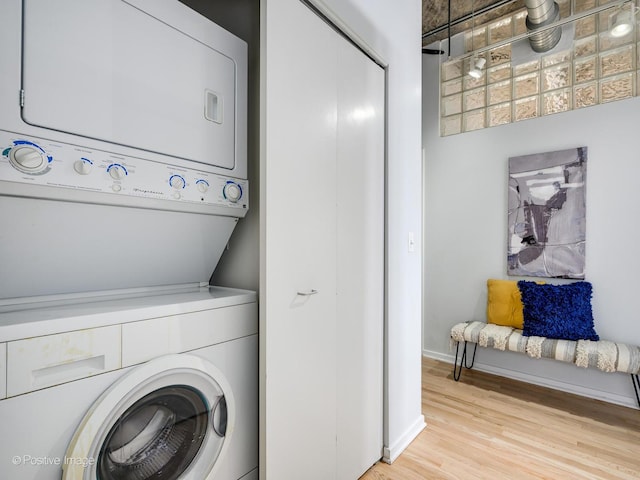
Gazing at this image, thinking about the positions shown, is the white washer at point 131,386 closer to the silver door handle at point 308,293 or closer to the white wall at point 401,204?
the silver door handle at point 308,293

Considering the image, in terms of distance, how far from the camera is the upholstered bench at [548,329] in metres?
2.32

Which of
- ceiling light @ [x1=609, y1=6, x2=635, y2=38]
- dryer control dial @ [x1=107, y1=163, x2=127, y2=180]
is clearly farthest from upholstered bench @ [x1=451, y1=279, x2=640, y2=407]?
dryer control dial @ [x1=107, y1=163, x2=127, y2=180]

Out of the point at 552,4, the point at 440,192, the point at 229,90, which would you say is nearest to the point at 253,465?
the point at 229,90

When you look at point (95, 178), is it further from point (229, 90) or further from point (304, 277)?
point (304, 277)

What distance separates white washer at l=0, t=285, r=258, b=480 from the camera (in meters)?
0.73

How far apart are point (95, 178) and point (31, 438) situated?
63 centimetres

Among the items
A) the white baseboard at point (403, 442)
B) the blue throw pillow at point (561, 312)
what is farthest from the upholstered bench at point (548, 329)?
the white baseboard at point (403, 442)

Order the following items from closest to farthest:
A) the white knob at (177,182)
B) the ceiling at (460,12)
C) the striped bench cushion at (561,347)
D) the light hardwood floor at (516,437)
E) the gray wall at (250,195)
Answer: the white knob at (177,182) → the gray wall at (250,195) → the light hardwood floor at (516,437) → the striped bench cushion at (561,347) → the ceiling at (460,12)

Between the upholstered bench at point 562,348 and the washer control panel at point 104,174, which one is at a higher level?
the washer control panel at point 104,174

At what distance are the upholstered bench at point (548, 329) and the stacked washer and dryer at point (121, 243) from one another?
7.43ft

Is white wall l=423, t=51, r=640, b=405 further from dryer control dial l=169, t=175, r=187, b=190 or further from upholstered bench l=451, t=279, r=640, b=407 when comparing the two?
dryer control dial l=169, t=175, r=187, b=190

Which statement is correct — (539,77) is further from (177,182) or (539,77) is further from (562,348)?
(177,182)

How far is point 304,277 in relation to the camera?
1.29 meters

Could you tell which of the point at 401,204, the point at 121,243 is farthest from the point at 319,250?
the point at 401,204
